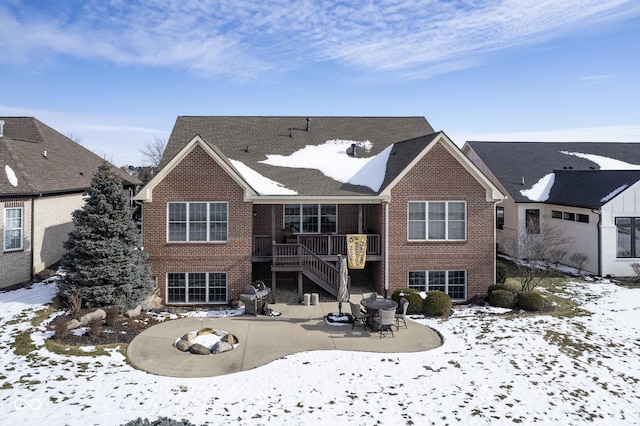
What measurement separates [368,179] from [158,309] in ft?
38.6

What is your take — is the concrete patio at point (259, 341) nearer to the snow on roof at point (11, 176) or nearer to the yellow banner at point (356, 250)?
the yellow banner at point (356, 250)

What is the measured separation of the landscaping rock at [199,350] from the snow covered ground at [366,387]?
1842mm

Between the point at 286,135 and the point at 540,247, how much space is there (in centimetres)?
1574

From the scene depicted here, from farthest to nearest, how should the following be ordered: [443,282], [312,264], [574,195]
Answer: [574,195] < [443,282] < [312,264]

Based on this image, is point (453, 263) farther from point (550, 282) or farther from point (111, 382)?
point (111, 382)

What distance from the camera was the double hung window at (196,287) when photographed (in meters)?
19.3

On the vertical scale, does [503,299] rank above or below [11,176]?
below

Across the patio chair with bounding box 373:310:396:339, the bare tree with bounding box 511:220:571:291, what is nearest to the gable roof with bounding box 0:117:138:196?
the patio chair with bounding box 373:310:396:339

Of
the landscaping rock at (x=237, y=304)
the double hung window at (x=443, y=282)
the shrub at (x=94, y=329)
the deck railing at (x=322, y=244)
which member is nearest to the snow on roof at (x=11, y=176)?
the shrub at (x=94, y=329)

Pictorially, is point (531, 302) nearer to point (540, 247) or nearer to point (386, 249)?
point (540, 247)

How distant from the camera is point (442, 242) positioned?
20172 millimetres

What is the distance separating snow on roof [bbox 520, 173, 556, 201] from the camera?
30172 millimetres

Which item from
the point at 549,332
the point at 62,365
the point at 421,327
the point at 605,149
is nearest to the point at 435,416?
the point at 421,327

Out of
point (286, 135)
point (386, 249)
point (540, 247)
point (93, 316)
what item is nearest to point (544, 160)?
point (540, 247)
